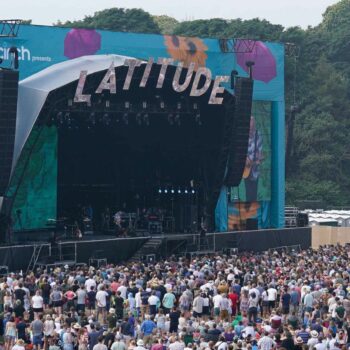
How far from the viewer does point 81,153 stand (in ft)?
155

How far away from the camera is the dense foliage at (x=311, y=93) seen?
254 ft

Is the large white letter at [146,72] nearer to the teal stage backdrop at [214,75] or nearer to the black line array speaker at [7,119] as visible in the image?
the teal stage backdrop at [214,75]

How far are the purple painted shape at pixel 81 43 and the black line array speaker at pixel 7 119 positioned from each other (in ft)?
19.5

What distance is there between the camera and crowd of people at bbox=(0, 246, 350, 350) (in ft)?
78.6

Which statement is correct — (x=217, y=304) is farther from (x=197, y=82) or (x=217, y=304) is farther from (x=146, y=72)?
(x=197, y=82)

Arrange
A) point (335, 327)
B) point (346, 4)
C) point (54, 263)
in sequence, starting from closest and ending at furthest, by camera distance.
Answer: point (335, 327), point (54, 263), point (346, 4)

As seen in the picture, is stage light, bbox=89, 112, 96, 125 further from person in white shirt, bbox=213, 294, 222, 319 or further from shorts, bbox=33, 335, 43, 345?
shorts, bbox=33, 335, 43, 345

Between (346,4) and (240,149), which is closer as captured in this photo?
(240,149)

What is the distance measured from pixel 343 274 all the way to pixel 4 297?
9.56 meters

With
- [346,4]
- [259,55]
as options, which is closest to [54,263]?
[259,55]

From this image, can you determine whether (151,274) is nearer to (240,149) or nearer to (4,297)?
(4,297)

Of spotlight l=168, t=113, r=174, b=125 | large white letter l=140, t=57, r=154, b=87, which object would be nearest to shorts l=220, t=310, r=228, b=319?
large white letter l=140, t=57, r=154, b=87

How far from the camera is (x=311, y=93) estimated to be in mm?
81750

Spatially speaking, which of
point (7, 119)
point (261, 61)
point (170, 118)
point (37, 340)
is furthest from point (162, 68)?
point (37, 340)
